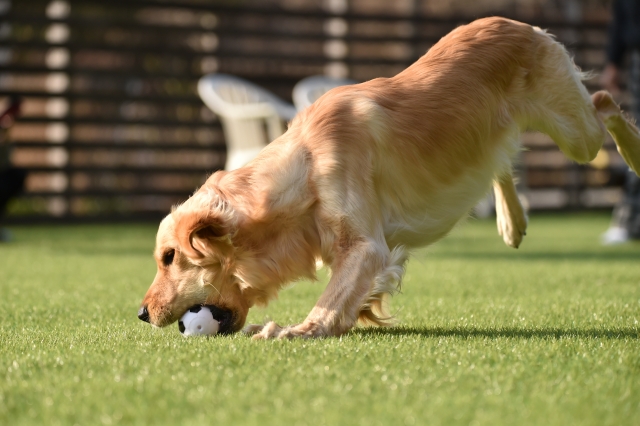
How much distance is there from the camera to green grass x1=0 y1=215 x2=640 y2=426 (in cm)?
156

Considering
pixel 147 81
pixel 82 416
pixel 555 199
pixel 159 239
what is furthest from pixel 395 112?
pixel 555 199

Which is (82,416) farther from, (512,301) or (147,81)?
(147,81)

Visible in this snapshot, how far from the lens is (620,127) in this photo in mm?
3555

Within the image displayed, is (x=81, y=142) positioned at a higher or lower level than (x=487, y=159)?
lower

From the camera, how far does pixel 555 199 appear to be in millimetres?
13961

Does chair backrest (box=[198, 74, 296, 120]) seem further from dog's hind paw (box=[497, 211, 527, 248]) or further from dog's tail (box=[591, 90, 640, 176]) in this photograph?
dog's tail (box=[591, 90, 640, 176])

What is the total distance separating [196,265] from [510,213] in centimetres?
161

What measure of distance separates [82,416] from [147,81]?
8529mm

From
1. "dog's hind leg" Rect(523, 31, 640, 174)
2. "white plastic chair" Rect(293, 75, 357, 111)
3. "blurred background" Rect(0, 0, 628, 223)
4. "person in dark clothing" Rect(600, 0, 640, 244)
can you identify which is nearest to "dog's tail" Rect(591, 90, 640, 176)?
"dog's hind leg" Rect(523, 31, 640, 174)

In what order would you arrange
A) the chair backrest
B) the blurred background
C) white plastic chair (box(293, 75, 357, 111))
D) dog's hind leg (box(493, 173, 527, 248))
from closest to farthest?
dog's hind leg (box(493, 173, 527, 248)), the chair backrest, white plastic chair (box(293, 75, 357, 111)), the blurred background

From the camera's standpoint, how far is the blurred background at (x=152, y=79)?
863 cm

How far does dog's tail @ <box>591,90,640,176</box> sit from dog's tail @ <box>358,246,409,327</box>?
4.14 feet

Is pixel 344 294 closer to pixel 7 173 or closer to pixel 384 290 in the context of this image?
pixel 384 290

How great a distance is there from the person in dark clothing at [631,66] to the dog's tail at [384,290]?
363cm
